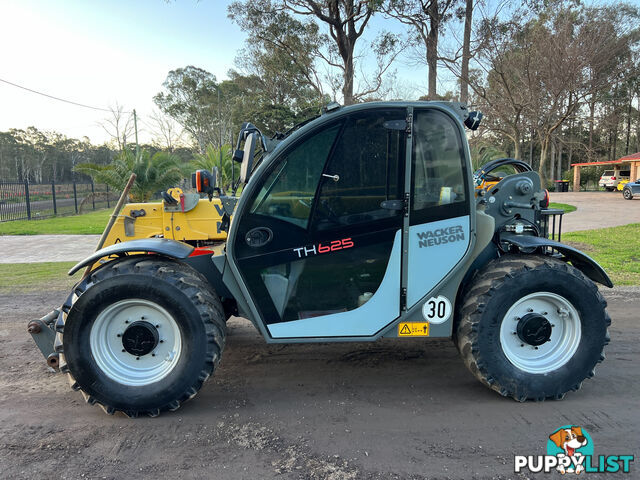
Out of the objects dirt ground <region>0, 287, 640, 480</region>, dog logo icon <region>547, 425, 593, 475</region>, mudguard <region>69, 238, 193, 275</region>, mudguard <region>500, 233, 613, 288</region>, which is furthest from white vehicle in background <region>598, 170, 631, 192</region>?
mudguard <region>69, 238, 193, 275</region>

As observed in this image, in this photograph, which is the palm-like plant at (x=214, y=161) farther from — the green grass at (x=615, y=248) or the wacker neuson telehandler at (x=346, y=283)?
the wacker neuson telehandler at (x=346, y=283)

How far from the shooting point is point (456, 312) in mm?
3645

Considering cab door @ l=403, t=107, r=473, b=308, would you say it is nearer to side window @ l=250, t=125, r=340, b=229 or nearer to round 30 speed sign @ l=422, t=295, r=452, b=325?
round 30 speed sign @ l=422, t=295, r=452, b=325

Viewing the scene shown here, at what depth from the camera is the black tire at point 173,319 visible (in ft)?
10.8

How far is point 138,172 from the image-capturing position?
1634 cm

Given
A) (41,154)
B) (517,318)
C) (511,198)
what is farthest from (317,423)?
(41,154)

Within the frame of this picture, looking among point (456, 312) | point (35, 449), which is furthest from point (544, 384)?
point (35, 449)

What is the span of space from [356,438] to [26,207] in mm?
22532

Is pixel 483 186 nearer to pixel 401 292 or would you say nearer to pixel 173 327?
pixel 401 292

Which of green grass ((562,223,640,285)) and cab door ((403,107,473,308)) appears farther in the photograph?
green grass ((562,223,640,285))

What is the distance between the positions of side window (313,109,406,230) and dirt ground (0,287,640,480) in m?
1.51

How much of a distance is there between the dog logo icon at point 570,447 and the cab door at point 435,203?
1.33 metres

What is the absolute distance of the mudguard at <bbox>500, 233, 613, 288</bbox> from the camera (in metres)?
3.64

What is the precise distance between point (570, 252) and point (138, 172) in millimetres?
15702
